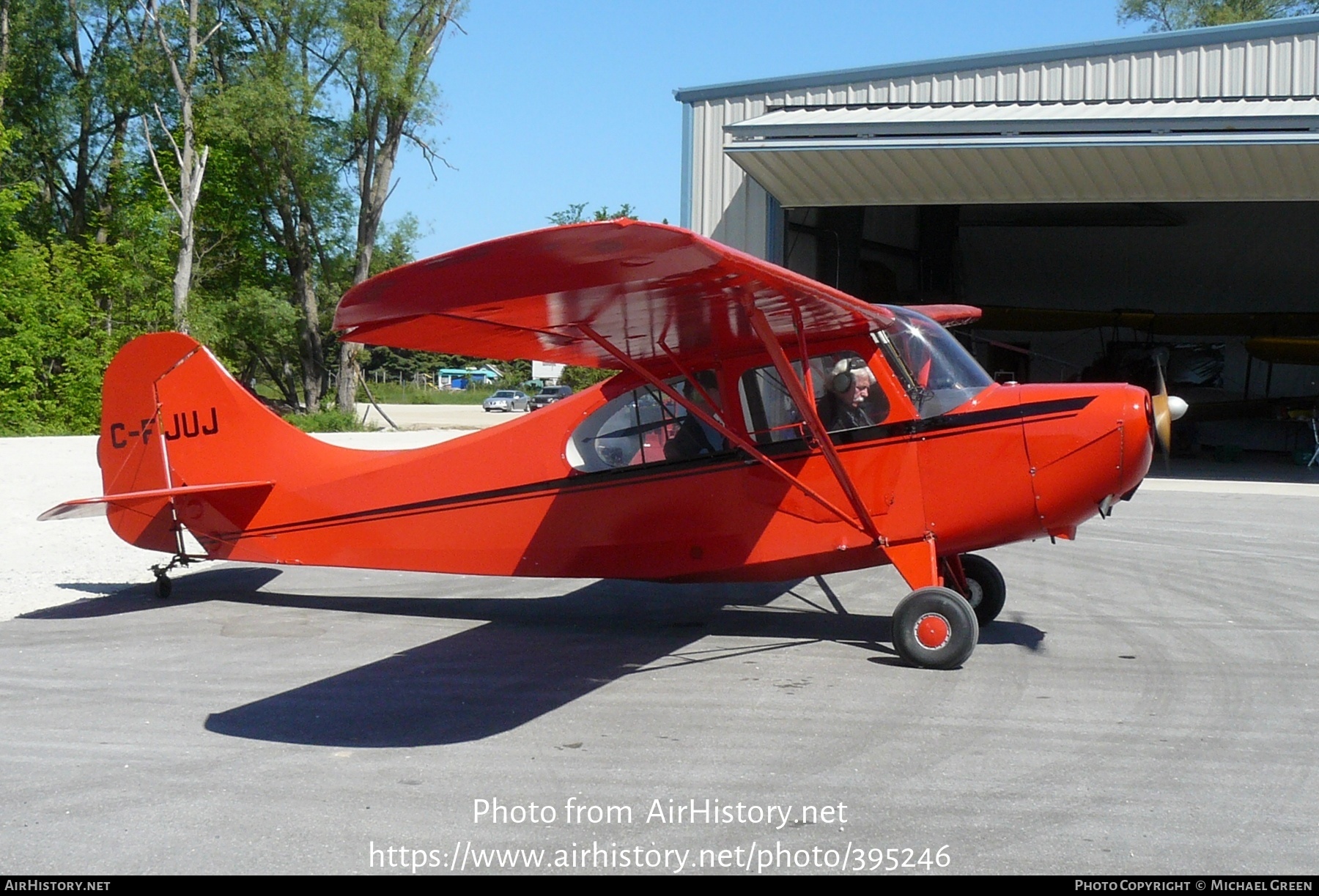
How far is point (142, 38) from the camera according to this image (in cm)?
3872

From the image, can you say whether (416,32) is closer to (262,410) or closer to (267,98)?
(267,98)

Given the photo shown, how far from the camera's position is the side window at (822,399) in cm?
711

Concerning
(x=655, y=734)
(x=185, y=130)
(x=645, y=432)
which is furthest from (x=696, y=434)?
(x=185, y=130)

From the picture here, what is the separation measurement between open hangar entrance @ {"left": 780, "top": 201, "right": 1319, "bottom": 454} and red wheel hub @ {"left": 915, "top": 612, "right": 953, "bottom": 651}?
62.5 feet

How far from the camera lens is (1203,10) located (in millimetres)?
52406

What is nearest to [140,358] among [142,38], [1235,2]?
[142,38]

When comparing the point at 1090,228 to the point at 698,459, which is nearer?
the point at 698,459

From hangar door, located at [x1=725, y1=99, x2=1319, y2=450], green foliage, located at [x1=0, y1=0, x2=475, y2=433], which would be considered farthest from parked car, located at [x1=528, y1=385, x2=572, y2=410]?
hangar door, located at [x1=725, y1=99, x2=1319, y2=450]

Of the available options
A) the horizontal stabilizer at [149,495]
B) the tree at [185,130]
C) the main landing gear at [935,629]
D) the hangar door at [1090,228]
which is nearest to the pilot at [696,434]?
the main landing gear at [935,629]

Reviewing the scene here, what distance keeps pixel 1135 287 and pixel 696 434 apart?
28415 mm

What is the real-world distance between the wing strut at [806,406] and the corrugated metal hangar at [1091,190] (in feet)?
16.5

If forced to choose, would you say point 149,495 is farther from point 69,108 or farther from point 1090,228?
point 69,108

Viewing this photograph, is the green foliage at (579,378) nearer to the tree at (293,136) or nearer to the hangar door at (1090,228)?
Result: the tree at (293,136)

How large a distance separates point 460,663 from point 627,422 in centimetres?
201
